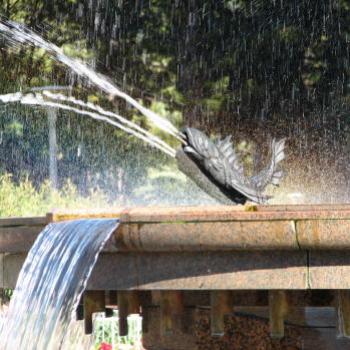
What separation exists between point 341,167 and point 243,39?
263cm

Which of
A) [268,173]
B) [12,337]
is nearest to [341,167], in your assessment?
[268,173]

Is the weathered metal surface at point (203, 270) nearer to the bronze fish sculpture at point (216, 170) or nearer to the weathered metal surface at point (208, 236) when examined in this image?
the weathered metal surface at point (208, 236)

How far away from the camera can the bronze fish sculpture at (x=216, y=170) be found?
609 cm

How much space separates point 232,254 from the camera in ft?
14.1

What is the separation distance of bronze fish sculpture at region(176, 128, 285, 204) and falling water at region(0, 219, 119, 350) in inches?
57.1

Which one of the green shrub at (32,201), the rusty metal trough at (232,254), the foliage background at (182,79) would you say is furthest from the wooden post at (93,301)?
the foliage background at (182,79)

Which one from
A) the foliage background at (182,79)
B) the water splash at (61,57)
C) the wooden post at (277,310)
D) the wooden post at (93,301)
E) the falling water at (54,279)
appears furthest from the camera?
the foliage background at (182,79)

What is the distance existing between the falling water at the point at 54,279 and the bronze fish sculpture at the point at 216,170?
1.45 metres

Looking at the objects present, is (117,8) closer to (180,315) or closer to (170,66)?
(170,66)

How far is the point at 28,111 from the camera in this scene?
20.3m

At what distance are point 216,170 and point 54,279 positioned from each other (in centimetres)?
159

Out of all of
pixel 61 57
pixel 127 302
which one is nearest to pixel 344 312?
pixel 127 302

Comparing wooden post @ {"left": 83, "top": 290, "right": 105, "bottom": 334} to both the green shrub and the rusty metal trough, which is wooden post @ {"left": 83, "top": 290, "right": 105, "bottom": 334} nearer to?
the rusty metal trough

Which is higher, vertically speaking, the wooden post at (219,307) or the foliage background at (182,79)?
the foliage background at (182,79)
